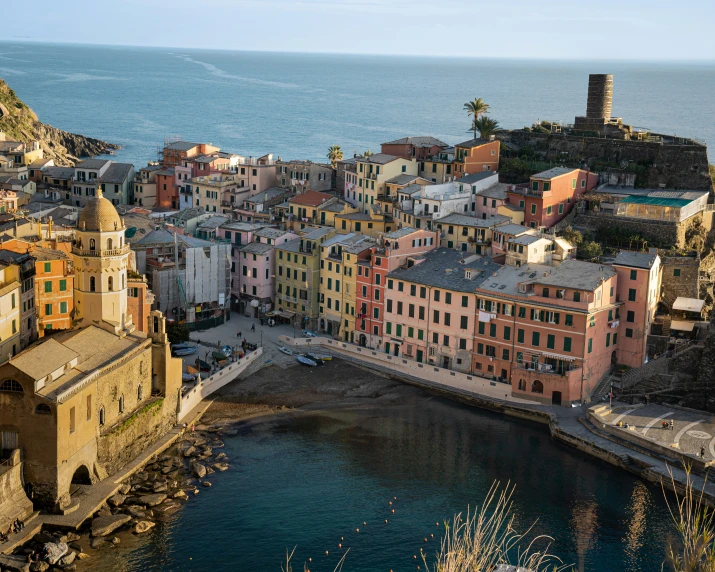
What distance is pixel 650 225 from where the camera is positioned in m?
77.7

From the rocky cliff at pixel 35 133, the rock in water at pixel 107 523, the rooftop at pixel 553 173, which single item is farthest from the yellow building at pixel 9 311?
the rocky cliff at pixel 35 133

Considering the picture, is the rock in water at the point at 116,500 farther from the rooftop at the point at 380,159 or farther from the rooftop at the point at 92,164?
the rooftop at the point at 92,164

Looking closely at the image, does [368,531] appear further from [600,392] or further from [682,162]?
[682,162]

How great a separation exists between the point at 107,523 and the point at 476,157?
170 feet

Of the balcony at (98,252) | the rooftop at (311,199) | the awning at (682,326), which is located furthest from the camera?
the rooftop at (311,199)

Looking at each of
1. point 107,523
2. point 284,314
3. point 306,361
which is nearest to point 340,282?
point 284,314

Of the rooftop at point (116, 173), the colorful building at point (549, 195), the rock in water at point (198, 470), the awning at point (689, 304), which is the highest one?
the colorful building at point (549, 195)

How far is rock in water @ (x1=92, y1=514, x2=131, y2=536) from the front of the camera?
1924 inches

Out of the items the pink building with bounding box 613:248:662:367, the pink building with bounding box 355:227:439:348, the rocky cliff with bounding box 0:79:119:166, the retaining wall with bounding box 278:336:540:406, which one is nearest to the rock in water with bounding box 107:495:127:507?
the retaining wall with bounding box 278:336:540:406

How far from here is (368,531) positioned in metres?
50.2

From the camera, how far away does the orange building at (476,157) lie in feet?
297

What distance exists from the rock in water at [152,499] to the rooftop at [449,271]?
25.3m

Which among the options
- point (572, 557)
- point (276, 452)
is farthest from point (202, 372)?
point (572, 557)

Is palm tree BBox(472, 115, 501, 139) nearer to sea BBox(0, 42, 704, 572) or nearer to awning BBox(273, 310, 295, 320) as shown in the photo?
awning BBox(273, 310, 295, 320)
